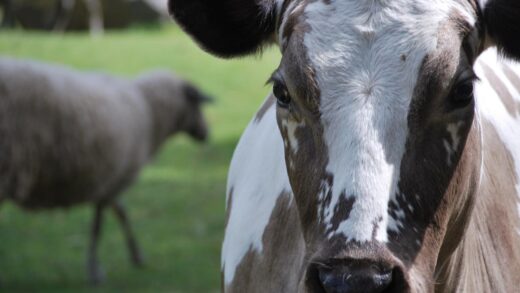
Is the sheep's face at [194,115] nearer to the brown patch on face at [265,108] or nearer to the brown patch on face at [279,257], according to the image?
the brown patch on face at [265,108]

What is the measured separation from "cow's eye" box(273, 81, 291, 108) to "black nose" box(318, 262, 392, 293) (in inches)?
A: 22.2

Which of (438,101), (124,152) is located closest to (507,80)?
(438,101)

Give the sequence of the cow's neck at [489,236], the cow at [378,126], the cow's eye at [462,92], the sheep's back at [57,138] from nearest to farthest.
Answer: the cow at [378,126] → the cow's eye at [462,92] → the cow's neck at [489,236] → the sheep's back at [57,138]

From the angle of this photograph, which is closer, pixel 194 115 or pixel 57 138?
pixel 57 138

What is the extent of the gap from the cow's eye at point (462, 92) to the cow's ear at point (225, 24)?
642 millimetres

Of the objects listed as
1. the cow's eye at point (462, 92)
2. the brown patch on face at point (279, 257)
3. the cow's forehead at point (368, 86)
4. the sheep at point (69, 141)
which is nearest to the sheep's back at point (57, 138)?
the sheep at point (69, 141)

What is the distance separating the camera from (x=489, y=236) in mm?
3354

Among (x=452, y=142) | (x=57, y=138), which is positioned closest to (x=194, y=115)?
(x=57, y=138)

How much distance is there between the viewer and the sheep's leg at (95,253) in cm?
968

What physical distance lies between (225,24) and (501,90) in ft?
3.81

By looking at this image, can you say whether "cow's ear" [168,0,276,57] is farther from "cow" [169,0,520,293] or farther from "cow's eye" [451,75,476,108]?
"cow's eye" [451,75,476,108]

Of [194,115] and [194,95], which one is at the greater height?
[194,95]

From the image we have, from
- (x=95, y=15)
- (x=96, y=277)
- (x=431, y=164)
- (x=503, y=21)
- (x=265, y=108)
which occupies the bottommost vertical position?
(x=95, y=15)

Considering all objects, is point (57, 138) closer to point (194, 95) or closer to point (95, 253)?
point (95, 253)
